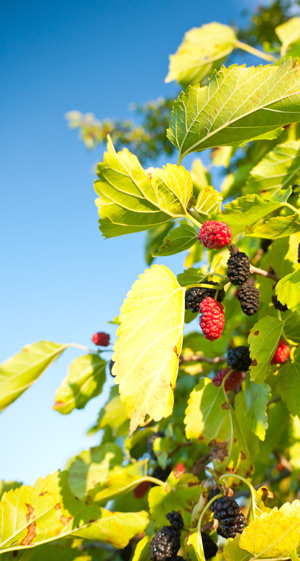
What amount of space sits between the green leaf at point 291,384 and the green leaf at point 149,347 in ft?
1.04

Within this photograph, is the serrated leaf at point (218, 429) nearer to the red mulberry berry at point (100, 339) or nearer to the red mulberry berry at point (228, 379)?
the red mulberry berry at point (228, 379)

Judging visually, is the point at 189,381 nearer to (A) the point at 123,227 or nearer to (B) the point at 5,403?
(B) the point at 5,403

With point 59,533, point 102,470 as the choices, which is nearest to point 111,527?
point 59,533

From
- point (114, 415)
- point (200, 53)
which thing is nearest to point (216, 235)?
Answer: point (114, 415)

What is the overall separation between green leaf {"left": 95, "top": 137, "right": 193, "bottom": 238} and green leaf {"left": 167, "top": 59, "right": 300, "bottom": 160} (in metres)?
0.08

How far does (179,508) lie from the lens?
103 cm

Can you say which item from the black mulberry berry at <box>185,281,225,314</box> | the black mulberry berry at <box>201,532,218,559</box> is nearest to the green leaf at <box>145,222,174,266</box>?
the black mulberry berry at <box>185,281,225,314</box>

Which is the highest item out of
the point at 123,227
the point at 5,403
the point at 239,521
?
the point at 123,227

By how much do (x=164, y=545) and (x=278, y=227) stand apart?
2.08 ft

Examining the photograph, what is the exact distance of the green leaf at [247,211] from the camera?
788 mm

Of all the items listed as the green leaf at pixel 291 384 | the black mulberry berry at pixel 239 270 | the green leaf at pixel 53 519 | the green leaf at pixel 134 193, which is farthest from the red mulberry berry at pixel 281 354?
the green leaf at pixel 53 519

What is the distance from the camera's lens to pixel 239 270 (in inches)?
30.6

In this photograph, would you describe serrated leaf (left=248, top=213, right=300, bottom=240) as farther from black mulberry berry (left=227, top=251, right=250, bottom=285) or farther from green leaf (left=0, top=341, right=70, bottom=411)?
green leaf (left=0, top=341, right=70, bottom=411)

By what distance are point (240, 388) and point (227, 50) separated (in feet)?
3.95
